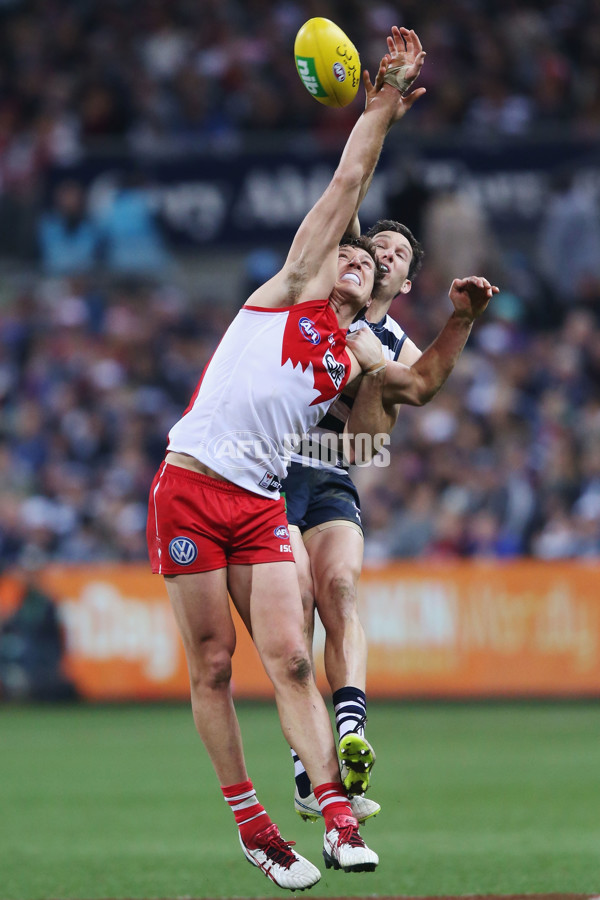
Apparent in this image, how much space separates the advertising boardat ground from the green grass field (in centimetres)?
27

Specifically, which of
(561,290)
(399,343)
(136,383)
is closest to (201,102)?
(136,383)

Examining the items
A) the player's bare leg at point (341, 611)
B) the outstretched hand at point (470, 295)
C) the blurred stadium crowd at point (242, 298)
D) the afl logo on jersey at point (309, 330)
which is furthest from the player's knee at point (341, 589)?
the blurred stadium crowd at point (242, 298)

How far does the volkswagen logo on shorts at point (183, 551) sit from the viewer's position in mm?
5711

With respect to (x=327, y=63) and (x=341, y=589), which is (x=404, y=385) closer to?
(x=341, y=589)

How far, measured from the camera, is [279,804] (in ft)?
31.1

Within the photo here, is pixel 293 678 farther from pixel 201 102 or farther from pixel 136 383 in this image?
pixel 201 102

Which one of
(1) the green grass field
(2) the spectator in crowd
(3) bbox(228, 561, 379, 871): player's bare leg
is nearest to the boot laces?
(3) bbox(228, 561, 379, 871): player's bare leg

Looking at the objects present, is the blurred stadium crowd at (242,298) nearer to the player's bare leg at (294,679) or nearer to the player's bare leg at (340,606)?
the player's bare leg at (340,606)

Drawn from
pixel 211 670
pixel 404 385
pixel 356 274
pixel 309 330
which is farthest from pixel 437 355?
pixel 211 670

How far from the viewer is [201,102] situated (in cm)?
1720

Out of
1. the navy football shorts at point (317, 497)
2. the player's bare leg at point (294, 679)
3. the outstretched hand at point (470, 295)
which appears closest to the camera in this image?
the player's bare leg at point (294, 679)

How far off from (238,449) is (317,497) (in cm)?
94

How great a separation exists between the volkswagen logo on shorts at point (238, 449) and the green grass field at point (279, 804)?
2.41 m

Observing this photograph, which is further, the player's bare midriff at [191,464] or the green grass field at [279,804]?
the green grass field at [279,804]
